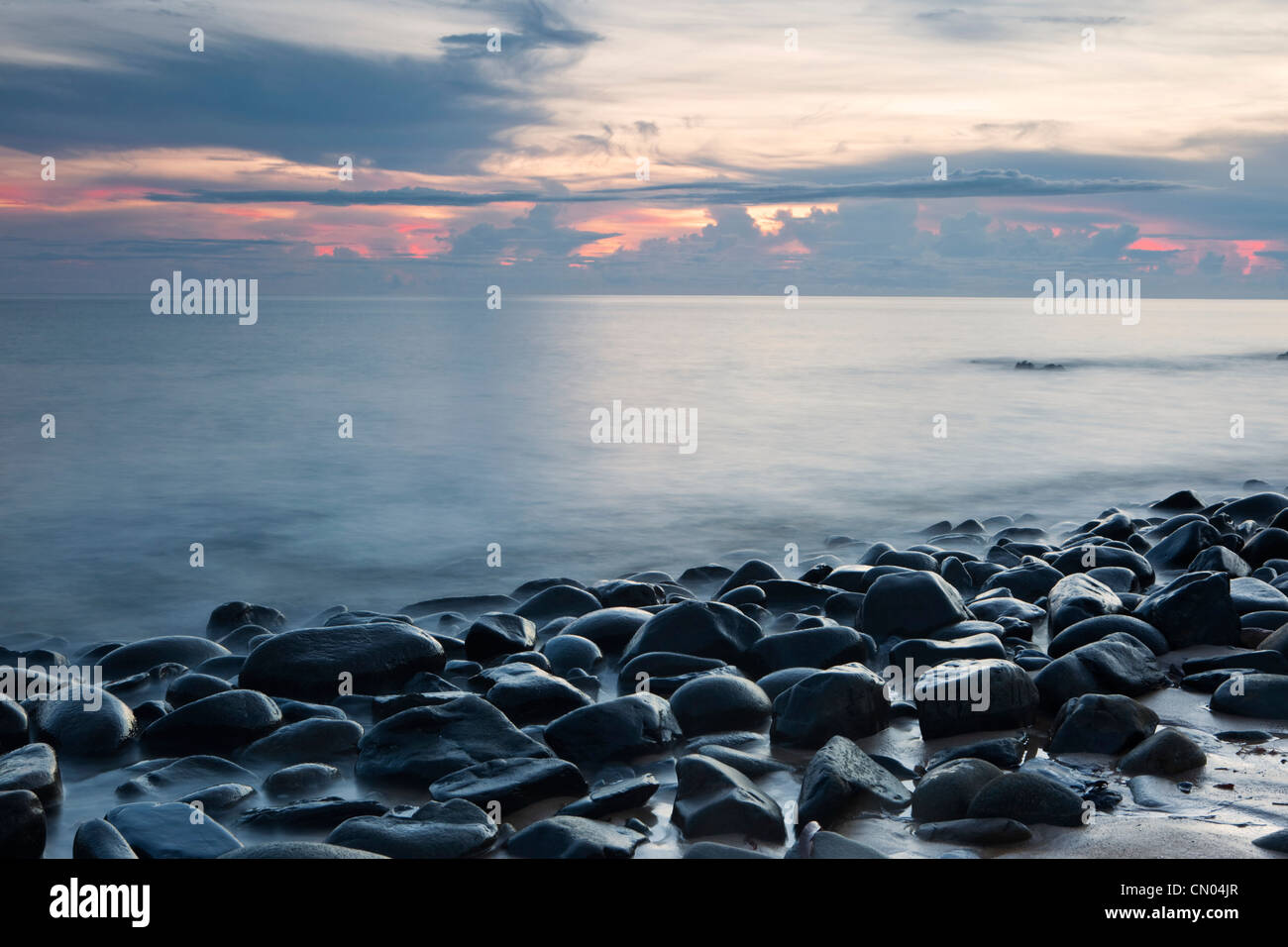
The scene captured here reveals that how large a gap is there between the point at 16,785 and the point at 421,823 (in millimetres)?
1751

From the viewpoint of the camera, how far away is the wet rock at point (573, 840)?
3406mm

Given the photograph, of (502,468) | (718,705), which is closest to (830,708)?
(718,705)

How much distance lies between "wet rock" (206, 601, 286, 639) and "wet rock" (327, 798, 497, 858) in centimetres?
408

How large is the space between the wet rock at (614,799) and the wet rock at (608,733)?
0.51 meters

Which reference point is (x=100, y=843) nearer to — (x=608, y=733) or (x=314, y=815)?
(x=314, y=815)

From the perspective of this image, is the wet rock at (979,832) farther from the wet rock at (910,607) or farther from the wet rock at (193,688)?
the wet rock at (193,688)

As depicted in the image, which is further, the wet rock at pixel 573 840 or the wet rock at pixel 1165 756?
the wet rock at pixel 1165 756

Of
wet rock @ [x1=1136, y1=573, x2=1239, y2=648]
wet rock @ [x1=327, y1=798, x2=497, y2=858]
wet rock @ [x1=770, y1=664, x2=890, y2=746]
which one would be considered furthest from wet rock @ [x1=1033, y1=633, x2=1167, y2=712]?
wet rock @ [x1=327, y1=798, x2=497, y2=858]

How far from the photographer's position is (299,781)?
4246 millimetres

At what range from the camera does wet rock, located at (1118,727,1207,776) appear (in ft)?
13.1

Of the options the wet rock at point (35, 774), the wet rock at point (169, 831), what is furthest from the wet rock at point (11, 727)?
the wet rock at point (169, 831)

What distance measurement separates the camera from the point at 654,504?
12.6m

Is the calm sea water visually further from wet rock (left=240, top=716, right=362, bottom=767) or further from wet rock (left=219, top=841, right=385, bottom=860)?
wet rock (left=219, top=841, right=385, bottom=860)
